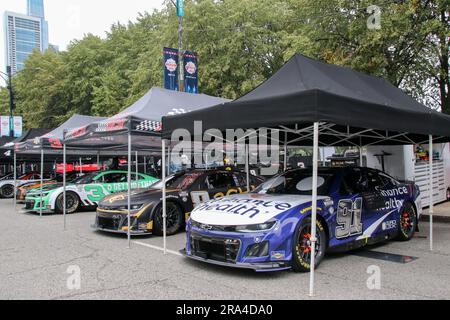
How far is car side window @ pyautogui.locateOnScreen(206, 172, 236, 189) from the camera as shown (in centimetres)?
964

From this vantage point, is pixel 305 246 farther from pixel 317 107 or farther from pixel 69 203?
pixel 69 203

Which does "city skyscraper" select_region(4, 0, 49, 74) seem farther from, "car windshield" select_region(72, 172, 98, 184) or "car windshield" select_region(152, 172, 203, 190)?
"car windshield" select_region(152, 172, 203, 190)

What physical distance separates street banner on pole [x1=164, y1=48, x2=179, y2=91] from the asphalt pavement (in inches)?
396

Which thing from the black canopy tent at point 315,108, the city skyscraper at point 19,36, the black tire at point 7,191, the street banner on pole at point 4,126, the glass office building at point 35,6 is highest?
the glass office building at point 35,6

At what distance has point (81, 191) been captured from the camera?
1377cm

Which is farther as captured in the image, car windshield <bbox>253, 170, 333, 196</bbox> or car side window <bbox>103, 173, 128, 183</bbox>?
car side window <bbox>103, 173, 128, 183</bbox>

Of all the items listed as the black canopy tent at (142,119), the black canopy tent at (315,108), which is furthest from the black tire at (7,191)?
the black canopy tent at (315,108)

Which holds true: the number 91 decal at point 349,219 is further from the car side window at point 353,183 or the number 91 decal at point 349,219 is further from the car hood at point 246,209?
the car hood at point 246,209

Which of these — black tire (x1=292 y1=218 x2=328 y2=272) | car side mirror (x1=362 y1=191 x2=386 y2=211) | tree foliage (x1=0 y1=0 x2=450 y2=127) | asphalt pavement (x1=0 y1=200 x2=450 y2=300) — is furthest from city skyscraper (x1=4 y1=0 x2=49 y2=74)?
black tire (x1=292 y1=218 x2=328 y2=272)

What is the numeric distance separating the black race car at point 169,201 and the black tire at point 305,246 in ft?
12.8

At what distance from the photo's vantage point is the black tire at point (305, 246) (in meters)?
5.35

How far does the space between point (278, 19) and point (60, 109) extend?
825 inches

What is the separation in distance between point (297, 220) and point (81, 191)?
10.2 metres

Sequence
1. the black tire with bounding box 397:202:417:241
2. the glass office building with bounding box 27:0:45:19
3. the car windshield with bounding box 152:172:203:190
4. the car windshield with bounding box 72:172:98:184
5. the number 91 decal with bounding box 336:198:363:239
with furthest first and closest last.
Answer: the glass office building with bounding box 27:0:45:19, the car windshield with bounding box 72:172:98:184, the car windshield with bounding box 152:172:203:190, the black tire with bounding box 397:202:417:241, the number 91 decal with bounding box 336:198:363:239
